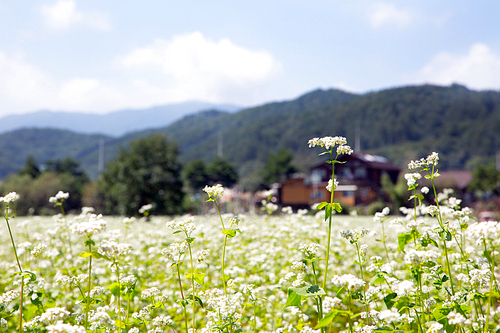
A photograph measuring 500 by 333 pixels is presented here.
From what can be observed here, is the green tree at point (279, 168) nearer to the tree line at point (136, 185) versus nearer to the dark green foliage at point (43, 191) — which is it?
the tree line at point (136, 185)

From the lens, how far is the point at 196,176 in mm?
49594

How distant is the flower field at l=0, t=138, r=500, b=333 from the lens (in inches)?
77.1

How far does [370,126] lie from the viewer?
328ft

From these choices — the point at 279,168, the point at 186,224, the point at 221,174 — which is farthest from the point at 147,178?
the point at 279,168

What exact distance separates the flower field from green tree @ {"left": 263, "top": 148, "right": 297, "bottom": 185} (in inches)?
1793

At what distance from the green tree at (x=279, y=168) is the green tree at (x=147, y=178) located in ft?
83.8

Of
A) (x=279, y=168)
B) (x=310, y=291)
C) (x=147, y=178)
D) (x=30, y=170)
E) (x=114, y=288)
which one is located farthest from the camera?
(x=279, y=168)

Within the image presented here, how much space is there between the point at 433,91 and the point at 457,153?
41.6m

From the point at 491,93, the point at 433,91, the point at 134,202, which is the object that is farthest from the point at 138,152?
the point at 491,93

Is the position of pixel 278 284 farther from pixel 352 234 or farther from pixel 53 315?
pixel 53 315

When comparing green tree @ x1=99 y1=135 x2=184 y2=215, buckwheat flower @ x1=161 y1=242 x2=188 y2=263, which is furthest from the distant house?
buckwheat flower @ x1=161 y1=242 x2=188 y2=263

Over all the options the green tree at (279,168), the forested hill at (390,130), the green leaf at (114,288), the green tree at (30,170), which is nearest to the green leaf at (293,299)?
the green leaf at (114,288)

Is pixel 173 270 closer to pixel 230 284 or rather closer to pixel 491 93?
pixel 230 284

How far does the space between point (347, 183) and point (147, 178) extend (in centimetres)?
2264
